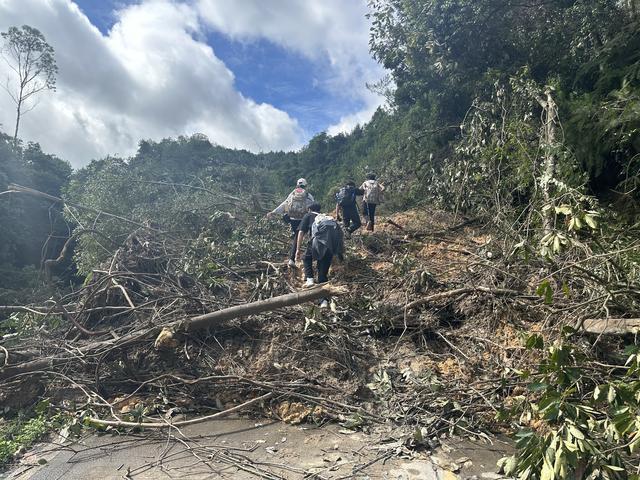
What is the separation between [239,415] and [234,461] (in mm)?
833

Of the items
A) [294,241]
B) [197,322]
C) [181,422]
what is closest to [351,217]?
[294,241]

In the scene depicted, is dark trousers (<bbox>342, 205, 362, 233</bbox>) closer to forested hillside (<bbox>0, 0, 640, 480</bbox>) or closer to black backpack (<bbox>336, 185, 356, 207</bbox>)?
black backpack (<bbox>336, 185, 356, 207</bbox>)

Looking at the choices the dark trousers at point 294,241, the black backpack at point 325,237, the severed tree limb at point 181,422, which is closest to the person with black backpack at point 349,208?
the dark trousers at point 294,241

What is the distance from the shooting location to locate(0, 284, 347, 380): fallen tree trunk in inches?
168

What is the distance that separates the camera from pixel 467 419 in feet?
10.4

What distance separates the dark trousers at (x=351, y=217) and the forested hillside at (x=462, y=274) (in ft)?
1.26

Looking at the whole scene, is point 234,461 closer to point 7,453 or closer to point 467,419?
point 467,419

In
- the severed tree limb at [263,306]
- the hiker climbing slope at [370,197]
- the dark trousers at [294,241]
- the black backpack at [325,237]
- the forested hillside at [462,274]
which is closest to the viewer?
the forested hillside at [462,274]

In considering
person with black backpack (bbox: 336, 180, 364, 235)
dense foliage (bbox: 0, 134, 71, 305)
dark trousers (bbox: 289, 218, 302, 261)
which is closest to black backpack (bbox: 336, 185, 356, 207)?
person with black backpack (bbox: 336, 180, 364, 235)

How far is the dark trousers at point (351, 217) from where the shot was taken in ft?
23.8

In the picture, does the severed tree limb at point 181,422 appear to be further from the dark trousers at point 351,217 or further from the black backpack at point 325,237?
the dark trousers at point 351,217

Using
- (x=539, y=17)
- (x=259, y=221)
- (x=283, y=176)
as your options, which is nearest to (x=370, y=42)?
(x=539, y=17)

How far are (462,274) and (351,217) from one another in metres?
2.86

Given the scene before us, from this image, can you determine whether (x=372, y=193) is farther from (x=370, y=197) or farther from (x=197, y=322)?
(x=197, y=322)
